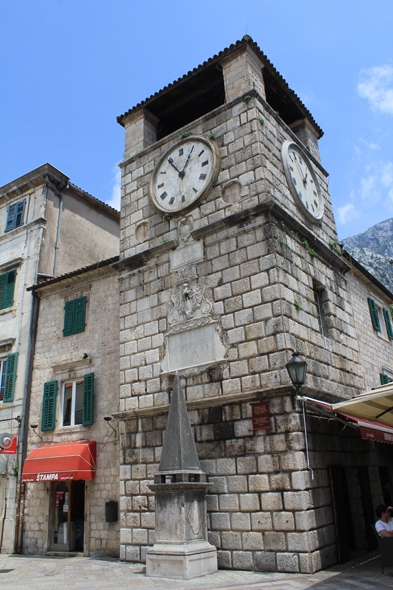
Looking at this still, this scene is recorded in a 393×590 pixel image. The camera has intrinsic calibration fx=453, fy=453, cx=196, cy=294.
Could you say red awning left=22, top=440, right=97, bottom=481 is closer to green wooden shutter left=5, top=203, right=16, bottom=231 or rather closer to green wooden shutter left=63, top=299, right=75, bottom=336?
green wooden shutter left=63, top=299, right=75, bottom=336

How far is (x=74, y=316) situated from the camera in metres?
13.3

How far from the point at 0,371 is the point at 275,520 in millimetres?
10564

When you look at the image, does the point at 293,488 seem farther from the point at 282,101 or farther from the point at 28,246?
the point at 28,246

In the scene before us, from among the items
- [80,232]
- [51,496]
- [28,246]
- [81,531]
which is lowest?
[81,531]

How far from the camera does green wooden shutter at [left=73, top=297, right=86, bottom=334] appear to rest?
13039 millimetres

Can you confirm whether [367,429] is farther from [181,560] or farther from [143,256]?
[143,256]

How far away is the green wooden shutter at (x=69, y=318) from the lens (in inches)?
521

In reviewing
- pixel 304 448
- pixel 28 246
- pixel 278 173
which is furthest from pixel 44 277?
pixel 304 448

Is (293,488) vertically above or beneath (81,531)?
above

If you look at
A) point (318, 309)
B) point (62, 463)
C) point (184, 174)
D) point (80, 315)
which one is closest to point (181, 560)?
point (62, 463)

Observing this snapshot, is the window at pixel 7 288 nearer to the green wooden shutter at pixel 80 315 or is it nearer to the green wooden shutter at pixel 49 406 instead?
the green wooden shutter at pixel 80 315

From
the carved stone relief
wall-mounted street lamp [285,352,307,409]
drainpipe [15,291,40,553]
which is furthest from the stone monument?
drainpipe [15,291,40,553]

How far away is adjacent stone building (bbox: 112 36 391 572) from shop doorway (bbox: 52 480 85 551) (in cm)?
348

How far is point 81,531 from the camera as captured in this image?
1169cm
